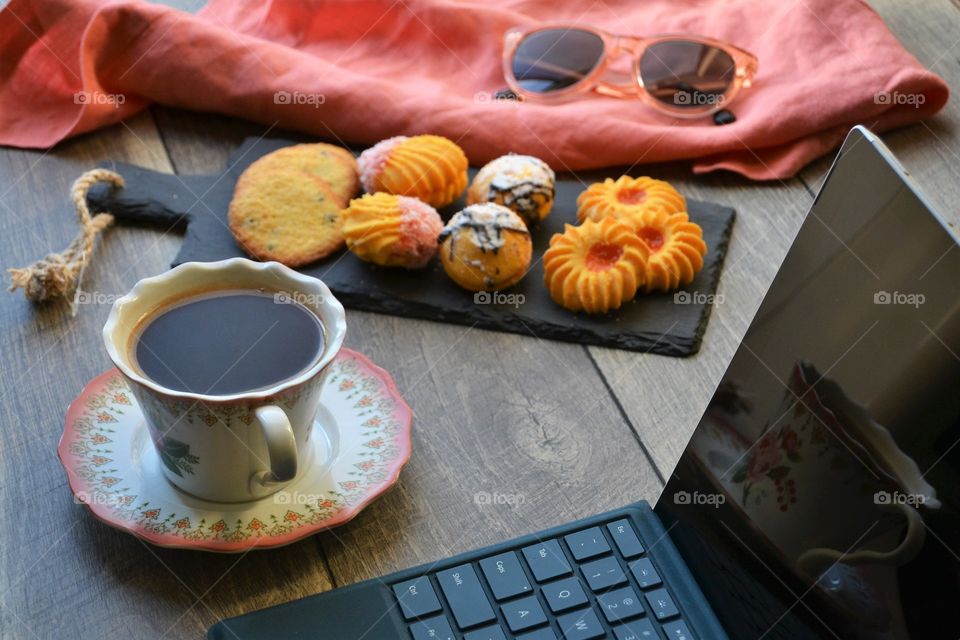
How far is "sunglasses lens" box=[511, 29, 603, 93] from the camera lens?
3.80 ft

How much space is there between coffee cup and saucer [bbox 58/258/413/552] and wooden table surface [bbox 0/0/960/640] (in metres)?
0.03

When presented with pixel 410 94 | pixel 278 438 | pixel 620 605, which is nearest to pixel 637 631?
pixel 620 605

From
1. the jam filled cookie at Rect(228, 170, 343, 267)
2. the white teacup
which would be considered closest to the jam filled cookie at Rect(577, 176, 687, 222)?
the jam filled cookie at Rect(228, 170, 343, 267)

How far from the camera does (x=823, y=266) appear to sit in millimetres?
520

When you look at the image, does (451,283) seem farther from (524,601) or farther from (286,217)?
(524,601)

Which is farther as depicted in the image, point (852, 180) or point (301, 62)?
point (301, 62)

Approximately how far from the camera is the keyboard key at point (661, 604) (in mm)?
609

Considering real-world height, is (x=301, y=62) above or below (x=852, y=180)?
below

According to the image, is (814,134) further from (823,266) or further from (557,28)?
(823,266)

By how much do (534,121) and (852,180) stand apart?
2.02 ft

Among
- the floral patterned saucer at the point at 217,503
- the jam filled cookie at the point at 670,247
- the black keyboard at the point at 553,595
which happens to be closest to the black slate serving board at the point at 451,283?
the jam filled cookie at the point at 670,247

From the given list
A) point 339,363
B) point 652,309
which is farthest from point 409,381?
point 652,309

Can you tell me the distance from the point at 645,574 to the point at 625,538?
0.03 m

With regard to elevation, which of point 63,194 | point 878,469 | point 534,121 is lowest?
point 63,194
